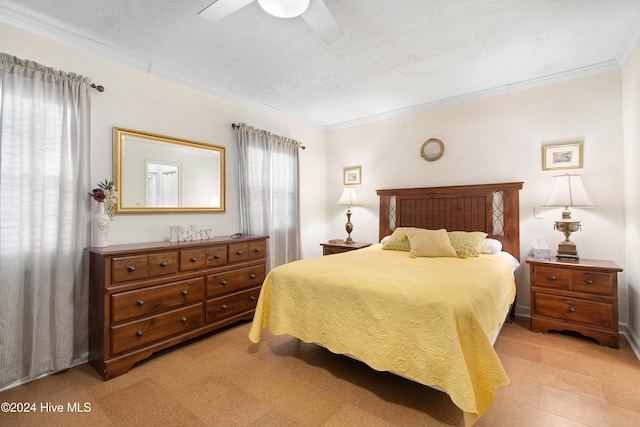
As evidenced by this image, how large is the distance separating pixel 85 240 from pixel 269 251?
198cm

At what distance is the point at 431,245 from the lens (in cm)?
309

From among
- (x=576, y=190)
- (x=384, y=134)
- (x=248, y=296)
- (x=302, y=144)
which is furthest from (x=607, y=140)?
(x=248, y=296)

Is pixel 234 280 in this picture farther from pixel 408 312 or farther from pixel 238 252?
pixel 408 312

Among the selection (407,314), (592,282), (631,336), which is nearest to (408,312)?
(407,314)

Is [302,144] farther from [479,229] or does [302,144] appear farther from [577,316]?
[577,316]

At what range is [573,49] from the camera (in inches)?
105

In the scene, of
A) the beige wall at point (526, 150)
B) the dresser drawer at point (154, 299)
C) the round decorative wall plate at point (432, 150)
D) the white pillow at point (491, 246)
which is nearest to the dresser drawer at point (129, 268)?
the dresser drawer at point (154, 299)

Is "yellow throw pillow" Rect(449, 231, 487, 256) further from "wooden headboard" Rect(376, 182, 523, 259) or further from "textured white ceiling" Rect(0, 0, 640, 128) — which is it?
"textured white ceiling" Rect(0, 0, 640, 128)

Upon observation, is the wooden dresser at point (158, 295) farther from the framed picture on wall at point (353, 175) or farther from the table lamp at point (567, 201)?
the table lamp at point (567, 201)

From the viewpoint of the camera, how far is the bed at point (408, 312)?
61.1 inches

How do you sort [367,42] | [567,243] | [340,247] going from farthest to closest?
[340,247] → [567,243] → [367,42]

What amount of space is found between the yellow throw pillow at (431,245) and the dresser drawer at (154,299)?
2225mm

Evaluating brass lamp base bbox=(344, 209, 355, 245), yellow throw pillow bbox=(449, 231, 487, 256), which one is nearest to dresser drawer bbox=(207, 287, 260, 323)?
brass lamp base bbox=(344, 209, 355, 245)

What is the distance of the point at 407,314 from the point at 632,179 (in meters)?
2.66
